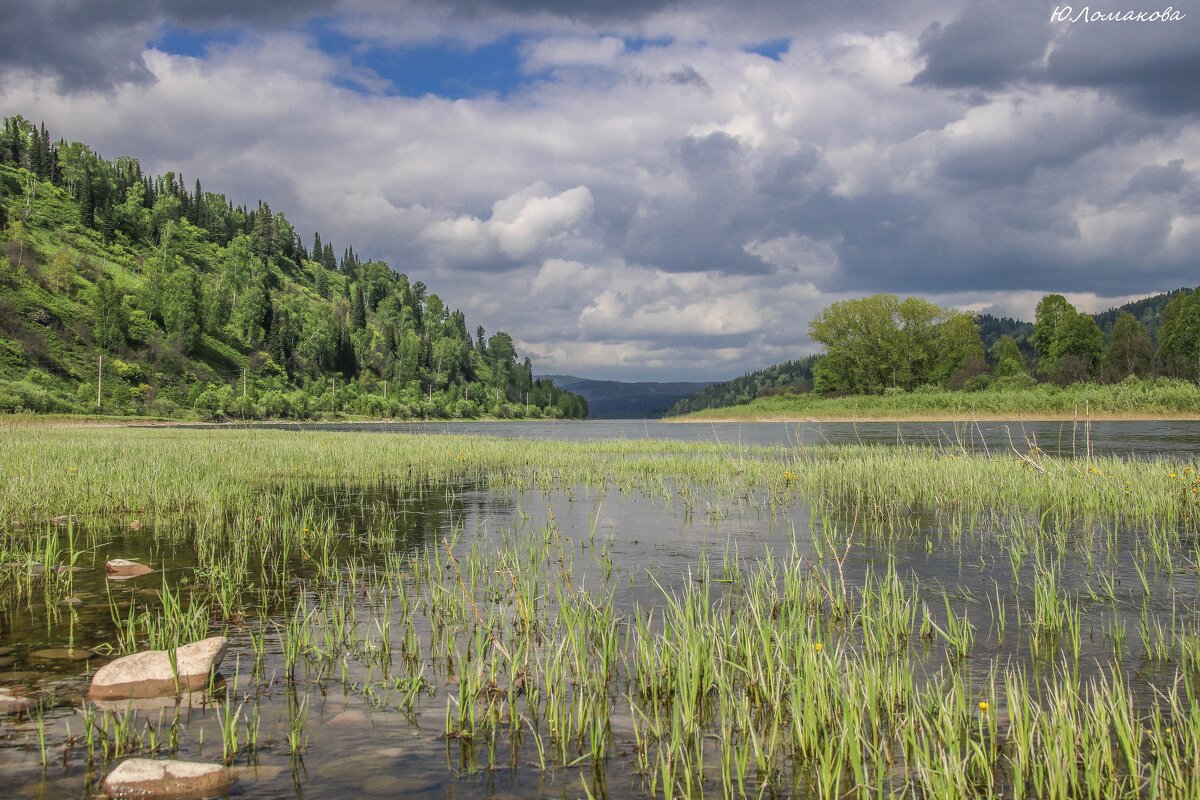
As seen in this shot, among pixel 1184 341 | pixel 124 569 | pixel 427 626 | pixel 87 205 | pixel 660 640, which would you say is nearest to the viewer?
pixel 660 640

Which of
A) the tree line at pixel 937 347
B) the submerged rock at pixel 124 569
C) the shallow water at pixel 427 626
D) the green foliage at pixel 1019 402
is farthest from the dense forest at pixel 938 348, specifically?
the submerged rock at pixel 124 569

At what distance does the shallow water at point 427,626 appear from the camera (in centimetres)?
587

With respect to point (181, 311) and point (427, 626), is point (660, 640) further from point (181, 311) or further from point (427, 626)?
point (181, 311)

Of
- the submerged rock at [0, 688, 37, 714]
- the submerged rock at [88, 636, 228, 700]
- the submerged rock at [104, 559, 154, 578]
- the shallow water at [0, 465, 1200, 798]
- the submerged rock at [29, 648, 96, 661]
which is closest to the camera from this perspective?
the shallow water at [0, 465, 1200, 798]

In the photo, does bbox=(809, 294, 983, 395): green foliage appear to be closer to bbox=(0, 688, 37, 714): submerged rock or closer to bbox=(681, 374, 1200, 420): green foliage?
bbox=(681, 374, 1200, 420): green foliage

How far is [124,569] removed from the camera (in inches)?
481

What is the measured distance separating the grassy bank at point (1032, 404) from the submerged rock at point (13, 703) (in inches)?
2454

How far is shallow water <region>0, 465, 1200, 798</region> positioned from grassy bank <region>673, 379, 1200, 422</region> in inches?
1937

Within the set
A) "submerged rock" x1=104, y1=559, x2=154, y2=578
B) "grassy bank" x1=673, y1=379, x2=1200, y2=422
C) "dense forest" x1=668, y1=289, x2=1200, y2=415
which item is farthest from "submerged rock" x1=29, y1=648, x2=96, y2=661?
"dense forest" x1=668, y1=289, x2=1200, y2=415

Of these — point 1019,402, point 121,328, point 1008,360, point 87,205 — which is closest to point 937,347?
point 1008,360

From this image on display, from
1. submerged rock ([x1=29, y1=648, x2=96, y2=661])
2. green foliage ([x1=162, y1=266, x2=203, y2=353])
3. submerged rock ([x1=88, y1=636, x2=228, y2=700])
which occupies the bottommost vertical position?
submerged rock ([x1=29, y1=648, x2=96, y2=661])

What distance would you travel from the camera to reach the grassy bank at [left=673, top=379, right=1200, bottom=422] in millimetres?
75562

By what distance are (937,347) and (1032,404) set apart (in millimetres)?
44858

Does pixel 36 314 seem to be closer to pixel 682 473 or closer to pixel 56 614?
pixel 682 473
